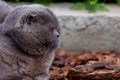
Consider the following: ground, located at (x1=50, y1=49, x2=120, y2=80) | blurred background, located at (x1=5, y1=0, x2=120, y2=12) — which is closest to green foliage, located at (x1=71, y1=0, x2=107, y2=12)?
blurred background, located at (x1=5, y1=0, x2=120, y2=12)

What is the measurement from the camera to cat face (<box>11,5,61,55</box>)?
1721mm

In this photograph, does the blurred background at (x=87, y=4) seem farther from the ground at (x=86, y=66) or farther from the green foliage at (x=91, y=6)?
the ground at (x=86, y=66)

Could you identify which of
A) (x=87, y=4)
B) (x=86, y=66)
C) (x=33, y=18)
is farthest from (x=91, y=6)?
(x=33, y=18)

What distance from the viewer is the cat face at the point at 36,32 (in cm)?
172

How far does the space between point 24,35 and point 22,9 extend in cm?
15

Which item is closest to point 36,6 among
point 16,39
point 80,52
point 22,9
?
point 22,9

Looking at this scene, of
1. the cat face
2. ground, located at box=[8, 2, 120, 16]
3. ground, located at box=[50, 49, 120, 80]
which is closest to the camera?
the cat face

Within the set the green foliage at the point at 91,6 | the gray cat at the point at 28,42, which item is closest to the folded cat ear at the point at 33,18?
the gray cat at the point at 28,42

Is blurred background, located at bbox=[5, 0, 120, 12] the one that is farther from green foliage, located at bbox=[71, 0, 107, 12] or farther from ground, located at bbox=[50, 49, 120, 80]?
ground, located at bbox=[50, 49, 120, 80]

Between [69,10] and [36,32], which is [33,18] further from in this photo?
[69,10]

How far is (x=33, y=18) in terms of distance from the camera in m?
1.75

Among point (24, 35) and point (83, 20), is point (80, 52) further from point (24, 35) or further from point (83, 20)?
point (24, 35)

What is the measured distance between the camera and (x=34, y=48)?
5.74ft

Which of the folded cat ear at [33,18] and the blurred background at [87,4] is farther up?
the folded cat ear at [33,18]
